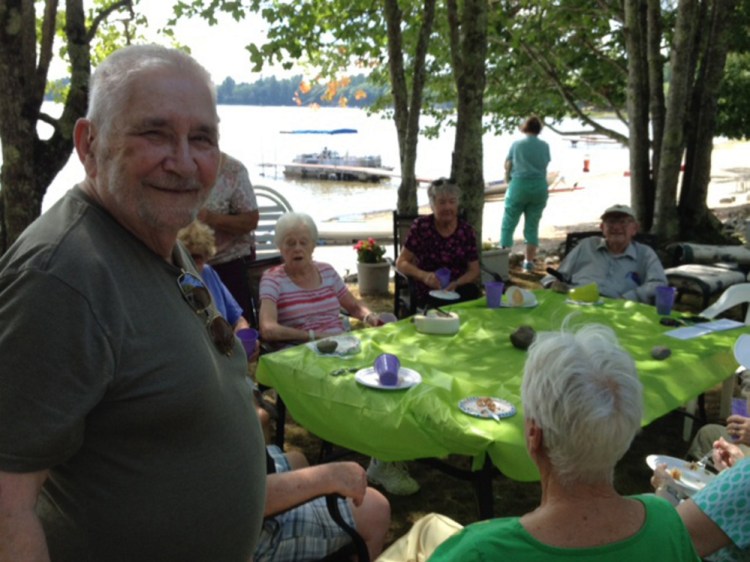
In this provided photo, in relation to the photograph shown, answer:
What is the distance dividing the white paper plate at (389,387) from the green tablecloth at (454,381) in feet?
0.08

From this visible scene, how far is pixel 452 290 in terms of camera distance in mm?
4816

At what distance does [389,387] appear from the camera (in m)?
2.58

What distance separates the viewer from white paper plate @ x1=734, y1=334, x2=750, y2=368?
2.66 meters

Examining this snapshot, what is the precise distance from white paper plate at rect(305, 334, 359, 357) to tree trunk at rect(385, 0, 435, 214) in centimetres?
405

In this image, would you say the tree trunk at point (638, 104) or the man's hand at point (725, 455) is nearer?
the man's hand at point (725, 455)

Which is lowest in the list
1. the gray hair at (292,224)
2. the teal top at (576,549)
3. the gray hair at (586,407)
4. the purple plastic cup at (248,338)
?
the purple plastic cup at (248,338)

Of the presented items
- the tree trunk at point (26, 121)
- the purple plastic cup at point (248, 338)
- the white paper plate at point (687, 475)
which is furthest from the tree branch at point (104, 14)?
the white paper plate at point (687, 475)

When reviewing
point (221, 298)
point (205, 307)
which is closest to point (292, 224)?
point (221, 298)

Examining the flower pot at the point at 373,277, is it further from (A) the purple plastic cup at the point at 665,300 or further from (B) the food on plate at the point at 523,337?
(B) the food on plate at the point at 523,337

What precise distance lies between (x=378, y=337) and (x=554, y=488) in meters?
1.90

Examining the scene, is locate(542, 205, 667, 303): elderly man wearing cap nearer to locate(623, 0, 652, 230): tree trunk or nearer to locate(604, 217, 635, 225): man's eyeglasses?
locate(604, 217, 635, 225): man's eyeglasses

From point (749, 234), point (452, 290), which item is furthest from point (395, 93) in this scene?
point (749, 234)

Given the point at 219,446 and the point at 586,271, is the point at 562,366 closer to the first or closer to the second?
the point at 219,446

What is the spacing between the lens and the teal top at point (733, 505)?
1.71m
